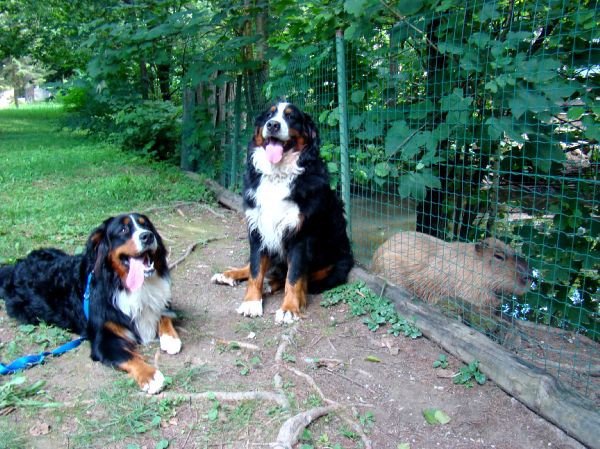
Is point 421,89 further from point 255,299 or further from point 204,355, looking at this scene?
point 204,355

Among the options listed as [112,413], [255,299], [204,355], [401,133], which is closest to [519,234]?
[401,133]

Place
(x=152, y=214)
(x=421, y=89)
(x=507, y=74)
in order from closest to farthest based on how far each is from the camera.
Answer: (x=507, y=74) < (x=421, y=89) < (x=152, y=214)

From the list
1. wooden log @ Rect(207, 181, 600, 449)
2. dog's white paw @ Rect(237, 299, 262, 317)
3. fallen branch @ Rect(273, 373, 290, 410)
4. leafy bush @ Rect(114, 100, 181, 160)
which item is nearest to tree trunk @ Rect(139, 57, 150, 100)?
leafy bush @ Rect(114, 100, 181, 160)

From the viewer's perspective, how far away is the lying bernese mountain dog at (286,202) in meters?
4.18

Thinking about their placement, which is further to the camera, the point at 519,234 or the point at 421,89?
the point at 421,89

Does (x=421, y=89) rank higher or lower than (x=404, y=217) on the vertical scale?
higher

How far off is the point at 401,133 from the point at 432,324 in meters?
1.45

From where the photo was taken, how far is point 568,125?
321 centimetres

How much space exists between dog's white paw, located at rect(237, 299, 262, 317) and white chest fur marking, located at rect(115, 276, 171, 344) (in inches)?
28.2

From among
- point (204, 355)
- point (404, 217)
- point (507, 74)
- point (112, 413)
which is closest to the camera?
point (112, 413)

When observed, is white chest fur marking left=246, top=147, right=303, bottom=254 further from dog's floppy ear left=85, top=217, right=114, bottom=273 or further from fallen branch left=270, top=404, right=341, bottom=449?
Result: fallen branch left=270, top=404, right=341, bottom=449

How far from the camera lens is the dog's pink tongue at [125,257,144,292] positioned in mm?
3281

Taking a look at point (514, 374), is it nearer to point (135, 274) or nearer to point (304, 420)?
point (304, 420)

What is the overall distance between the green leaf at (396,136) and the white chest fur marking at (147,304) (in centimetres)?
193
